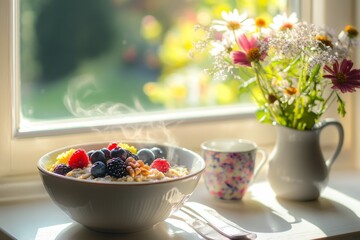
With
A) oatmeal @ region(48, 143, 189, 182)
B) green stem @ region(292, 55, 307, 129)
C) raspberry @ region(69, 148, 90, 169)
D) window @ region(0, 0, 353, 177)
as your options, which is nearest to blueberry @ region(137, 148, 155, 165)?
oatmeal @ region(48, 143, 189, 182)

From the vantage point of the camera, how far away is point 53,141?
154cm

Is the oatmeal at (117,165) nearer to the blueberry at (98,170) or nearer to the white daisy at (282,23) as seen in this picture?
the blueberry at (98,170)

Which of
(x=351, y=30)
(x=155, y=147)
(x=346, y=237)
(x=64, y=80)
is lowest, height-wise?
(x=346, y=237)

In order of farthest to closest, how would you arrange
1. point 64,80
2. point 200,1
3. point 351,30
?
1. point 200,1
2. point 64,80
3. point 351,30

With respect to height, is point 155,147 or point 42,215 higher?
point 155,147

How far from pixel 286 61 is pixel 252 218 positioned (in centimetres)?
34

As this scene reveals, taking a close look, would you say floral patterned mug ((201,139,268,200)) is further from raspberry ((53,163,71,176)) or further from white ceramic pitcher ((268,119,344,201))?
raspberry ((53,163,71,176))

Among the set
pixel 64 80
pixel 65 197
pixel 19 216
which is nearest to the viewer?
pixel 65 197

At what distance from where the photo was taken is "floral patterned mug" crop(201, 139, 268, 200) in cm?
149

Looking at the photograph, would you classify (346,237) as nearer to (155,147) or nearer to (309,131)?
(309,131)

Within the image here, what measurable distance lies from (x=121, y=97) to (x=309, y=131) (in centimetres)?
47

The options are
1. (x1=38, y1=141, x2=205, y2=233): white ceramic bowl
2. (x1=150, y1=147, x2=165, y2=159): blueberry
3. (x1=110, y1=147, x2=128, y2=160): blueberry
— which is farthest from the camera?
(x1=150, y1=147, x2=165, y2=159): blueberry

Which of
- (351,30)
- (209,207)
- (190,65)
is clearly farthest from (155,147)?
(351,30)

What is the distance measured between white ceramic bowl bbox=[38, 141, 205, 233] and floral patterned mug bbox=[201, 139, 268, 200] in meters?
0.20
